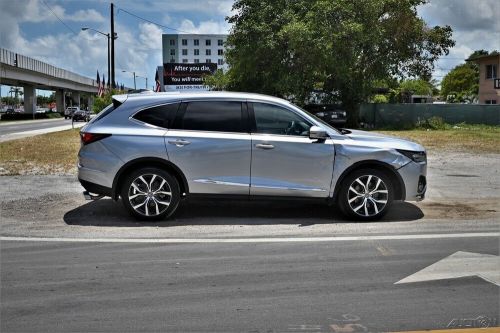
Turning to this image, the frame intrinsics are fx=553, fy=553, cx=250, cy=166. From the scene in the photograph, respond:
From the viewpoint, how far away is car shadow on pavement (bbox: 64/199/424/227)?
752 centimetres

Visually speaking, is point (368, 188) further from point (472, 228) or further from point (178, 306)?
point (178, 306)

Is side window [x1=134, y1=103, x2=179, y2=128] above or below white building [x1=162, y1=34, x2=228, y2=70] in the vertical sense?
below

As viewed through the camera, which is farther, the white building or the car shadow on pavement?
the white building

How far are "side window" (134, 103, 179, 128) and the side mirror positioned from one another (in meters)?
1.85

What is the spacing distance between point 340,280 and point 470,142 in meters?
17.5

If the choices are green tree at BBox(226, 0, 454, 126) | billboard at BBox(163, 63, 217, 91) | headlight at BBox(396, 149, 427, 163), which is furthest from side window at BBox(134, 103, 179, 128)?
billboard at BBox(163, 63, 217, 91)

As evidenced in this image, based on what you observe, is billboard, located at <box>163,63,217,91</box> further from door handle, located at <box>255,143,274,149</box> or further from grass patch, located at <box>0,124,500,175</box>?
door handle, located at <box>255,143,274,149</box>

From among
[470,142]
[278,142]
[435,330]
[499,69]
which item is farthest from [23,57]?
[435,330]

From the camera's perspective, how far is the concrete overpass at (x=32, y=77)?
2147 inches

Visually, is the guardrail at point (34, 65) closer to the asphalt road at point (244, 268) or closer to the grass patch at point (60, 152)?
the grass patch at point (60, 152)

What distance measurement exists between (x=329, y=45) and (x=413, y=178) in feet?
68.6

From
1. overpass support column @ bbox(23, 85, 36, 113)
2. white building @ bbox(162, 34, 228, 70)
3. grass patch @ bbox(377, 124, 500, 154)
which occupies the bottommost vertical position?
grass patch @ bbox(377, 124, 500, 154)

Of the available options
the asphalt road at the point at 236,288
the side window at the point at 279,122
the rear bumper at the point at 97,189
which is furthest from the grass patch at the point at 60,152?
the asphalt road at the point at 236,288

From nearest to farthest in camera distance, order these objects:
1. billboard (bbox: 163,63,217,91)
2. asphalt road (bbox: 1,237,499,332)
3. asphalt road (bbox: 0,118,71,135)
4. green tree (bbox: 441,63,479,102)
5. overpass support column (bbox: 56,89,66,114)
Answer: asphalt road (bbox: 1,237,499,332) < asphalt road (bbox: 0,118,71,135) < billboard (bbox: 163,63,217,91) < green tree (bbox: 441,63,479,102) < overpass support column (bbox: 56,89,66,114)
